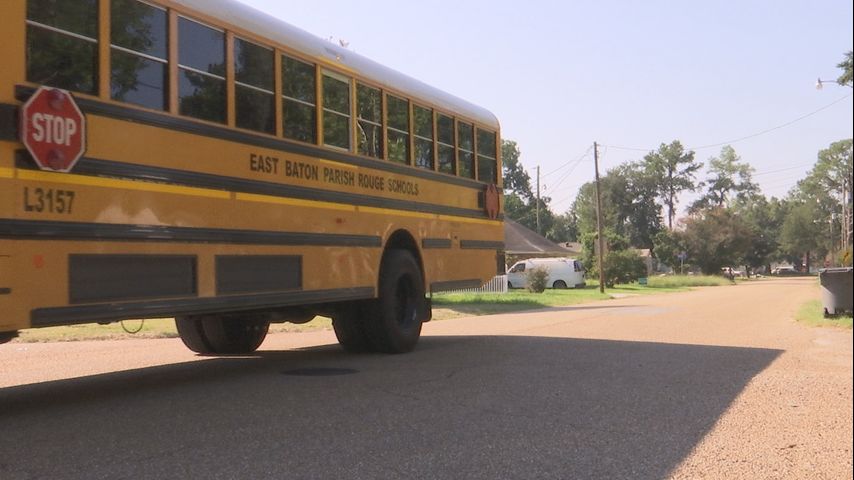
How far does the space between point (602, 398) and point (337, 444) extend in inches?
109

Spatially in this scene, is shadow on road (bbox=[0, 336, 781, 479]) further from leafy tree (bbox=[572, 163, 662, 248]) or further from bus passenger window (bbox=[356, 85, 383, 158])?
leafy tree (bbox=[572, 163, 662, 248])

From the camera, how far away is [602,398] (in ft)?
23.3

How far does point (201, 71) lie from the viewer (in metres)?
6.93

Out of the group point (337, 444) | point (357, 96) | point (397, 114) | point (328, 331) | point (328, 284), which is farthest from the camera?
point (328, 331)

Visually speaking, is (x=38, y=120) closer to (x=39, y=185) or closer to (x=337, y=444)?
(x=39, y=185)

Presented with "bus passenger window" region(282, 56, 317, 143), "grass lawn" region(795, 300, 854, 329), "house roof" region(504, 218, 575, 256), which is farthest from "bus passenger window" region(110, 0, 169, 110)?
"house roof" region(504, 218, 575, 256)

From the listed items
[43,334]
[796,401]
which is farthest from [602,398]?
[43,334]

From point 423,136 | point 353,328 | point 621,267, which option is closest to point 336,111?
point 423,136

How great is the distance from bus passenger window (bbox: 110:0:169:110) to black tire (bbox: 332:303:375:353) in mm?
4246

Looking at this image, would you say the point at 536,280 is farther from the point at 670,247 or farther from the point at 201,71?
the point at 670,247

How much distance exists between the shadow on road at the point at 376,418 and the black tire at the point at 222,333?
0.50 metres

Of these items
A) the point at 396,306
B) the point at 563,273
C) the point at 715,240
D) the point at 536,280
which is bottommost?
the point at 396,306

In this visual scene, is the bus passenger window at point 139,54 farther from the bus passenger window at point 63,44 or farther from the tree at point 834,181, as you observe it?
the tree at point 834,181

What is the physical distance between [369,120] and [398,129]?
2.25ft
